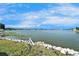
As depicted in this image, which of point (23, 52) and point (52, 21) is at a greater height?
point (52, 21)

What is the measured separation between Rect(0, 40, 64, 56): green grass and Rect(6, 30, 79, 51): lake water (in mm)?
95

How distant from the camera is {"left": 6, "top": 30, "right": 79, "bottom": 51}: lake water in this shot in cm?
207

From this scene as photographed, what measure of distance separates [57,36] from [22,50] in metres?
0.40

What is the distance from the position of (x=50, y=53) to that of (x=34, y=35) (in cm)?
25

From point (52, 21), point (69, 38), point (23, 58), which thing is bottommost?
point (23, 58)

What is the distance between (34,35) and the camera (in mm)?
2086

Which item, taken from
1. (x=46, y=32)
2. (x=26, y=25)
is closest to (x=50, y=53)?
(x=46, y=32)

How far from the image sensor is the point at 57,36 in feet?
6.89

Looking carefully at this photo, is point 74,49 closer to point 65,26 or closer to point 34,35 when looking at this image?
point 65,26

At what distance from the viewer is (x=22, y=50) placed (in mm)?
2051

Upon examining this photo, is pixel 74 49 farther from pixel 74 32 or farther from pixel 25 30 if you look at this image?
pixel 25 30

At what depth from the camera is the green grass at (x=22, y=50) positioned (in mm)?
2037

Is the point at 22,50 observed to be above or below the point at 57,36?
below

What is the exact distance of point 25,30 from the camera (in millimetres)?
2080
